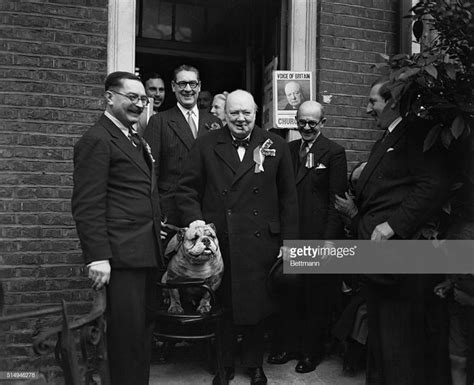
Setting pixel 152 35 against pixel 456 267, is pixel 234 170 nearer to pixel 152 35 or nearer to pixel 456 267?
pixel 456 267

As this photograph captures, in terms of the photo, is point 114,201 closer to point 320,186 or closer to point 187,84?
point 187,84

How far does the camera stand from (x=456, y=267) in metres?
3.20

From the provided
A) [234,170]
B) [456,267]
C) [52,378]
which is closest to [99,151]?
[234,170]

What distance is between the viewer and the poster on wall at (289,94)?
17.2 ft

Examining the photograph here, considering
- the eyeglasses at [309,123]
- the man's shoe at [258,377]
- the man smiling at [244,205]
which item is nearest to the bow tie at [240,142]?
the man smiling at [244,205]

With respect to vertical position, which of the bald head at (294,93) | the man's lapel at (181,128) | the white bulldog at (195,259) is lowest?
the white bulldog at (195,259)

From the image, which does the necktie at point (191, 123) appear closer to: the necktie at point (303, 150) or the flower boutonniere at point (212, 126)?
the flower boutonniere at point (212, 126)

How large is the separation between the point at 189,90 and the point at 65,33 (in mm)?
1134

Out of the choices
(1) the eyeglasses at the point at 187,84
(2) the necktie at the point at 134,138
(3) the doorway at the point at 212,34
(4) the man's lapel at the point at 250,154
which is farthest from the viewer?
(3) the doorway at the point at 212,34

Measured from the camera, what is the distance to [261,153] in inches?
155

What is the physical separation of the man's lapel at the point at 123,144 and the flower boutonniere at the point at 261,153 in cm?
85

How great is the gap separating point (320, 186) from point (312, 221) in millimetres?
272

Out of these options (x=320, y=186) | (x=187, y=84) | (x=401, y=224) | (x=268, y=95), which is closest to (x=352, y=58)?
(x=268, y=95)

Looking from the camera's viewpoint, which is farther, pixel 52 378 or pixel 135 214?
pixel 52 378
